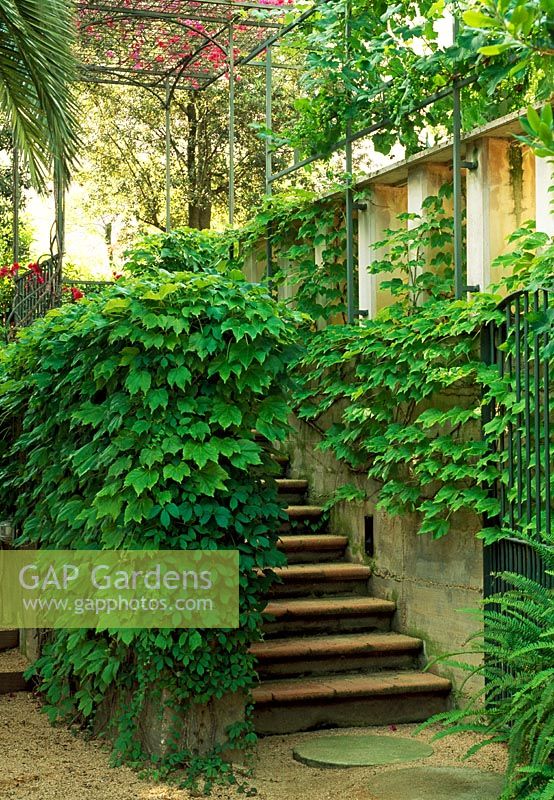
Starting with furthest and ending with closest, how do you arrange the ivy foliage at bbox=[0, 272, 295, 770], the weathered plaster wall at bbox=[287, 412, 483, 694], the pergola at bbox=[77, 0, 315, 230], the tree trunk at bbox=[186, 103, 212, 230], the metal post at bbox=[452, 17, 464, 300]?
the tree trunk at bbox=[186, 103, 212, 230] < the pergola at bbox=[77, 0, 315, 230] < the metal post at bbox=[452, 17, 464, 300] < the weathered plaster wall at bbox=[287, 412, 483, 694] < the ivy foliage at bbox=[0, 272, 295, 770]

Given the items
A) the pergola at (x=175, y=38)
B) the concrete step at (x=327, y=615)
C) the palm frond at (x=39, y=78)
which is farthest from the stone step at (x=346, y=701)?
the pergola at (x=175, y=38)

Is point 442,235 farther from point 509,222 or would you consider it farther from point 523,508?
point 523,508

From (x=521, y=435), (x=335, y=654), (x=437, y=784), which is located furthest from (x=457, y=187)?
(x=437, y=784)

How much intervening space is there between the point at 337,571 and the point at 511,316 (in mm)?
2047

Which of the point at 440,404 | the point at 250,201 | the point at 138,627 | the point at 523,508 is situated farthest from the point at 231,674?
the point at 250,201

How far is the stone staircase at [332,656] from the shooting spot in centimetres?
513

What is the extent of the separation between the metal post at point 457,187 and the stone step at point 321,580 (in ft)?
5.91

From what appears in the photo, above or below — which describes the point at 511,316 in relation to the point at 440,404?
above

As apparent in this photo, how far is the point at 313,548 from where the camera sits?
21.1 feet

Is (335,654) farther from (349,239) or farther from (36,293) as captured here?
(36,293)

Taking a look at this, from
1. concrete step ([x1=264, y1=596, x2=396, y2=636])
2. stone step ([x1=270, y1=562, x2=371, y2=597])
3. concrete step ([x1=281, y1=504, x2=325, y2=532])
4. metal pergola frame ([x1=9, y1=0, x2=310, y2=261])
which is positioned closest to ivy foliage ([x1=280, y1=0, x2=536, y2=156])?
metal pergola frame ([x1=9, y1=0, x2=310, y2=261])

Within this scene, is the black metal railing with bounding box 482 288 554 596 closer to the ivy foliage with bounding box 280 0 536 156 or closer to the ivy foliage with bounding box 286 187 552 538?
the ivy foliage with bounding box 286 187 552 538

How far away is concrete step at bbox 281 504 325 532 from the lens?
671 centimetres

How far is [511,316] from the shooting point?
492 centimetres
